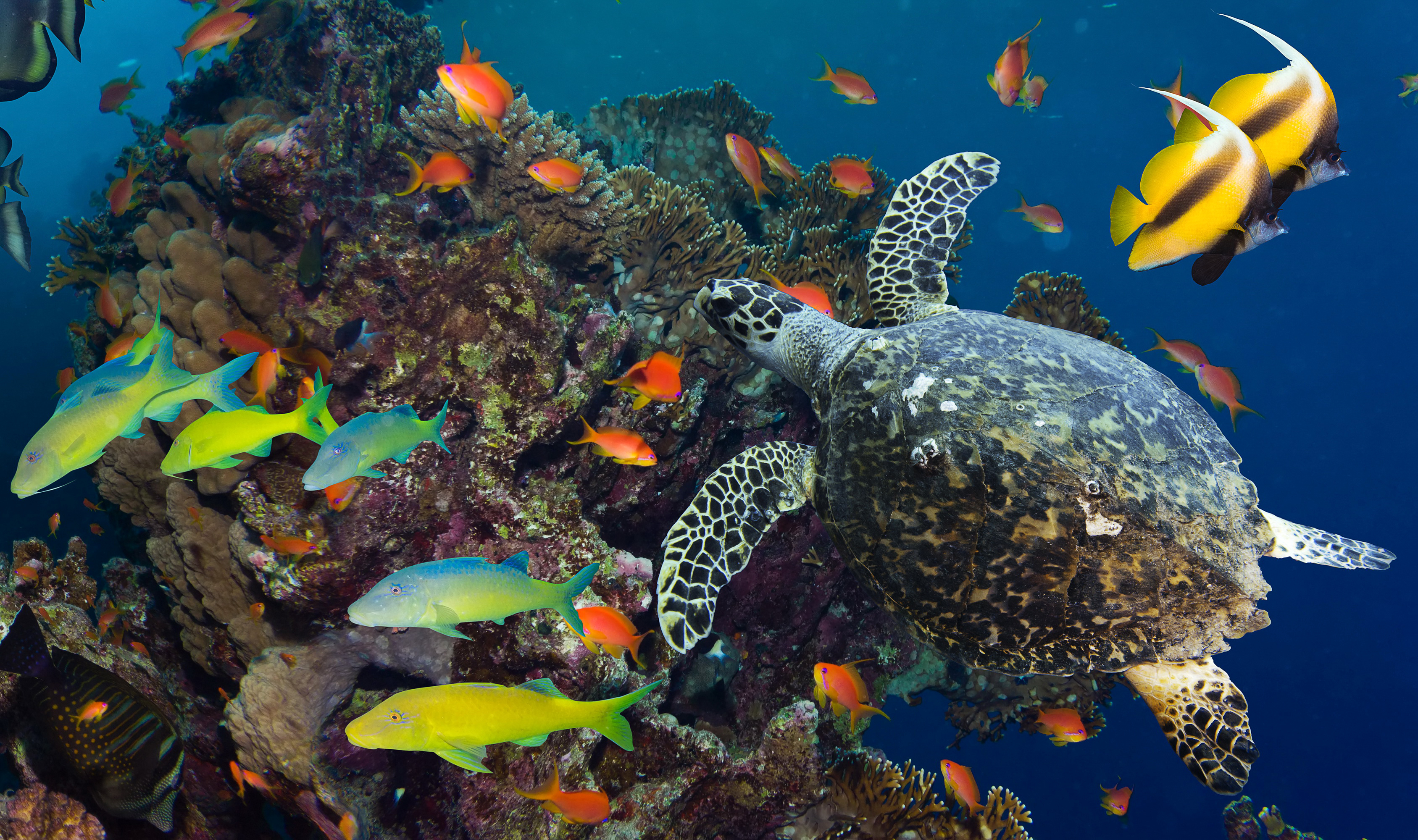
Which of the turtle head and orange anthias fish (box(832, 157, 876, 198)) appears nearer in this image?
the turtle head

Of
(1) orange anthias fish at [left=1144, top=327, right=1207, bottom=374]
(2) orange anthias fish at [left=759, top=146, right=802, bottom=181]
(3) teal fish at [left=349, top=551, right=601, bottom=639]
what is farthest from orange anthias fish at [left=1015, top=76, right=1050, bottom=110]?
(3) teal fish at [left=349, top=551, right=601, bottom=639]

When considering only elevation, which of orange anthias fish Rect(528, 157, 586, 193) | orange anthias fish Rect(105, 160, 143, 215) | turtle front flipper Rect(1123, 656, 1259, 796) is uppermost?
orange anthias fish Rect(105, 160, 143, 215)

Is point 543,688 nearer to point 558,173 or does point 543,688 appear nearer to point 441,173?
point 558,173

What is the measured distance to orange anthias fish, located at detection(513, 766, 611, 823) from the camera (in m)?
2.60

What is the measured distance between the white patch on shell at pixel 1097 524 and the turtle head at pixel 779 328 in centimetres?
162

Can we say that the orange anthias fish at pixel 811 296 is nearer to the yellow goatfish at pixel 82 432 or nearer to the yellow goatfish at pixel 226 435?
the yellow goatfish at pixel 226 435

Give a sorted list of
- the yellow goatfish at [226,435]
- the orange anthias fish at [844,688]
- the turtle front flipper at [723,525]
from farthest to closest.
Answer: the orange anthias fish at [844,688] → the turtle front flipper at [723,525] → the yellow goatfish at [226,435]

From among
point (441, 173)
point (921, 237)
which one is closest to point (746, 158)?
point (921, 237)

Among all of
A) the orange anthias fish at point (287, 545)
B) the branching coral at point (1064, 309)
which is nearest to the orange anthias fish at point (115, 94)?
the orange anthias fish at point (287, 545)

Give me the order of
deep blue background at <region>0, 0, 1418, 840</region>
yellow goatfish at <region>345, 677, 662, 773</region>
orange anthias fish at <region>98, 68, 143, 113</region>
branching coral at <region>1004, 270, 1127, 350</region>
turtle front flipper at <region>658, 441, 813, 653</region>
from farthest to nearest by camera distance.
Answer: deep blue background at <region>0, 0, 1418, 840</region> → orange anthias fish at <region>98, 68, 143, 113</region> → branching coral at <region>1004, 270, 1127, 350</region> → turtle front flipper at <region>658, 441, 813, 653</region> → yellow goatfish at <region>345, 677, 662, 773</region>

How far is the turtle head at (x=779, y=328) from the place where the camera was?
3.80 meters

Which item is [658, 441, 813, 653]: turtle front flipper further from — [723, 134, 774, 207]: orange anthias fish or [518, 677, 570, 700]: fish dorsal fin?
[723, 134, 774, 207]: orange anthias fish

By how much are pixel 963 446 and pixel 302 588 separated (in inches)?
138

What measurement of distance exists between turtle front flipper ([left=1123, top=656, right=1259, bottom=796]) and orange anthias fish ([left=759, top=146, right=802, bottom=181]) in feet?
15.5
